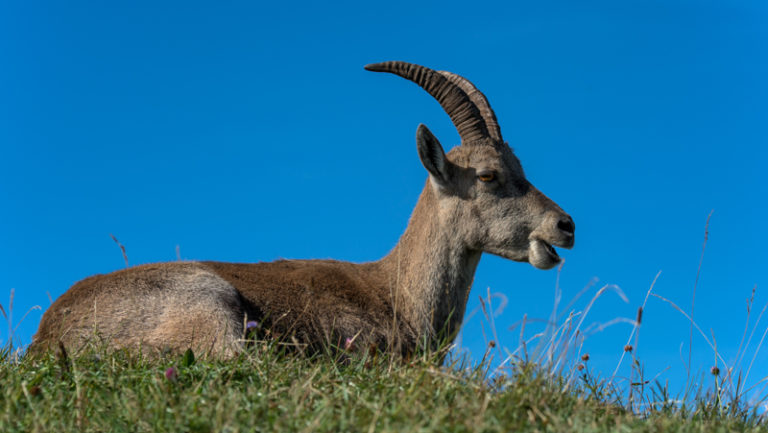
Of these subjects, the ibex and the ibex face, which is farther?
the ibex face

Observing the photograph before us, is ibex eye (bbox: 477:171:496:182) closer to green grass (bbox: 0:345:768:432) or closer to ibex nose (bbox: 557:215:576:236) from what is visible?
ibex nose (bbox: 557:215:576:236)

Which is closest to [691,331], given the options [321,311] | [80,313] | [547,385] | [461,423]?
[547,385]

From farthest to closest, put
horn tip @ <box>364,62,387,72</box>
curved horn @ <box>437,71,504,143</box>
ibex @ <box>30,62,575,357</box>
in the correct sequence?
horn tip @ <box>364,62,387,72</box> → curved horn @ <box>437,71,504,143</box> → ibex @ <box>30,62,575,357</box>

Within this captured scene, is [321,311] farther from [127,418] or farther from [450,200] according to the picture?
[127,418]

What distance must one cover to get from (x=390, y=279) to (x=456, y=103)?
8.02ft

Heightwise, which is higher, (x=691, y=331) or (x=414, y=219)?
(x=414, y=219)

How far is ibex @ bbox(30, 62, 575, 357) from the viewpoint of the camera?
7891mm

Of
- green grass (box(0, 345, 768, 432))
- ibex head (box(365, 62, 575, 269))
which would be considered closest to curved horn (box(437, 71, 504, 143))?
ibex head (box(365, 62, 575, 269))

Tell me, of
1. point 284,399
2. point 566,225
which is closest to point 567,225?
point 566,225

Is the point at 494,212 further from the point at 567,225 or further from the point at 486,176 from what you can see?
the point at 567,225

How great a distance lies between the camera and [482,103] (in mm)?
10156

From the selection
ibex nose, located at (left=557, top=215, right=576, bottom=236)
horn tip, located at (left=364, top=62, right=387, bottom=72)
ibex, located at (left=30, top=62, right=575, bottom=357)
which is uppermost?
horn tip, located at (left=364, top=62, right=387, bottom=72)

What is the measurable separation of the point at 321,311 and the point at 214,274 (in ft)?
4.32

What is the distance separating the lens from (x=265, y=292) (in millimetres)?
8484
